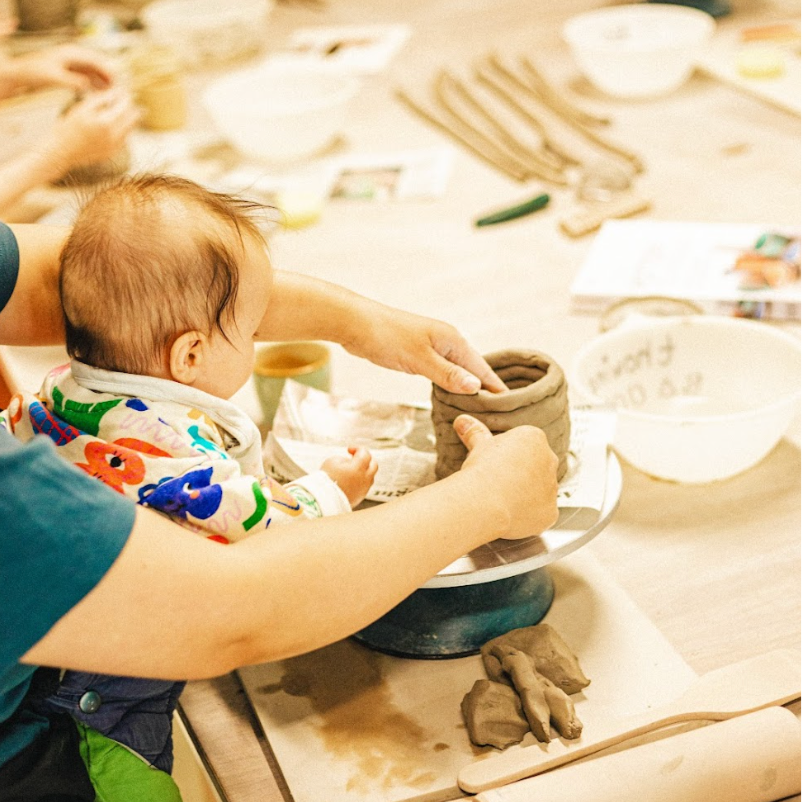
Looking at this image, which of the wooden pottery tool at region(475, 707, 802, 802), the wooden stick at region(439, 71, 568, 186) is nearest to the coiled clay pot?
the wooden pottery tool at region(475, 707, 802, 802)

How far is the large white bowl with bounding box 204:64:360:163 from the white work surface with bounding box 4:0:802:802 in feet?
0.42

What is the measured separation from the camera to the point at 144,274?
826mm

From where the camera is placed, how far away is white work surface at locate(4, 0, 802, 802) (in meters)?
0.94

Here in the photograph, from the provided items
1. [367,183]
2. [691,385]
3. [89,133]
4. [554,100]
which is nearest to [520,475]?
[691,385]

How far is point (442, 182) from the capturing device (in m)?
1.94

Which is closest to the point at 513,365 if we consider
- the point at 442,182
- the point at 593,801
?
the point at 593,801

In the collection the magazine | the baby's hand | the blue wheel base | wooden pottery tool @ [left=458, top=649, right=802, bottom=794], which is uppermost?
the baby's hand

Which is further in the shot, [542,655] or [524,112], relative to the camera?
[524,112]

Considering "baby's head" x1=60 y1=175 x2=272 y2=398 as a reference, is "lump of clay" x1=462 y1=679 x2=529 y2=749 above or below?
below

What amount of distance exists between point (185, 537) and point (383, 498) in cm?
40

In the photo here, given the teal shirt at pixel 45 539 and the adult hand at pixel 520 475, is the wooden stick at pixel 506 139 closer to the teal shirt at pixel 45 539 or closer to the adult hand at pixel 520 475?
the adult hand at pixel 520 475

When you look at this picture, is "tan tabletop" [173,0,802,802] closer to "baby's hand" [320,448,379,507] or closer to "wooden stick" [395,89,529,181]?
"wooden stick" [395,89,529,181]

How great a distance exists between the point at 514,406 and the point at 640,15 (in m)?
1.71

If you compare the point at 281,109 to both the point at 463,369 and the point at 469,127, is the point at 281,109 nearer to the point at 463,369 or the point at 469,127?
the point at 469,127
